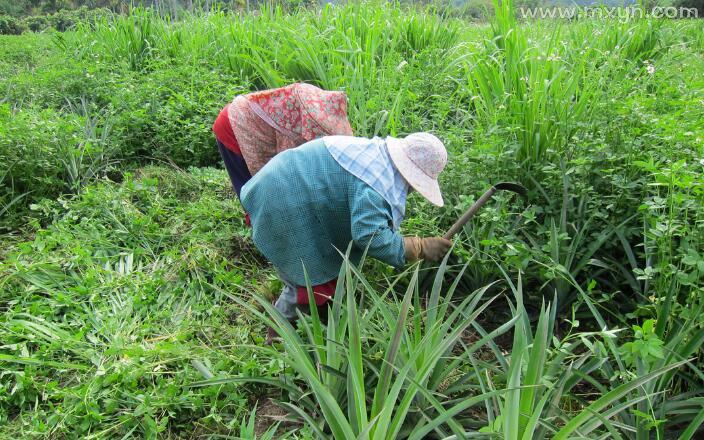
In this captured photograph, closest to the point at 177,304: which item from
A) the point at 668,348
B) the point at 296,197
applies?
the point at 296,197

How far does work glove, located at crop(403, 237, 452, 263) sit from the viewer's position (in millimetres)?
2027

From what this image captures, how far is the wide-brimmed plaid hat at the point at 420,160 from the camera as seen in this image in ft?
A: 6.19

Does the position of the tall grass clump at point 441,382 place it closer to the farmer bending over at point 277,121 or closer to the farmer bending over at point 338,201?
the farmer bending over at point 338,201

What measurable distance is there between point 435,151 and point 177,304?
137 cm

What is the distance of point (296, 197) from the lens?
6.47 feet

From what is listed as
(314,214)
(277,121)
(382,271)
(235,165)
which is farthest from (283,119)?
(382,271)

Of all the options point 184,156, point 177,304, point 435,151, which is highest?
point 435,151

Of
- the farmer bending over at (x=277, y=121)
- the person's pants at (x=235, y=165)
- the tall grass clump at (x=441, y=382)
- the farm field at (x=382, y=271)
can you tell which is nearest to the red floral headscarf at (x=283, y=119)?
the farmer bending over at (x=277, y=121)

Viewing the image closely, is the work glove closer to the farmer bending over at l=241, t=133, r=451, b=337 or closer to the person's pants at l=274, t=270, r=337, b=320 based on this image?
the farmer bending over at l=241, t=133, r=451, b=337

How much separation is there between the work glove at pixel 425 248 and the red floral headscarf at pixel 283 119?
25.9 inches

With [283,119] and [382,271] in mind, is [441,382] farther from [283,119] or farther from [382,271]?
[283,119]

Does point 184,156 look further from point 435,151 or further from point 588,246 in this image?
point 588,246

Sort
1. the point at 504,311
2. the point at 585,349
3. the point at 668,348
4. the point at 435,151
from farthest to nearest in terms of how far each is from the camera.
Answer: the point at 504,311, the point at 585,349, the point at 435,151, the point at 668,348

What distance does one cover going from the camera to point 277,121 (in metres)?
2.48
